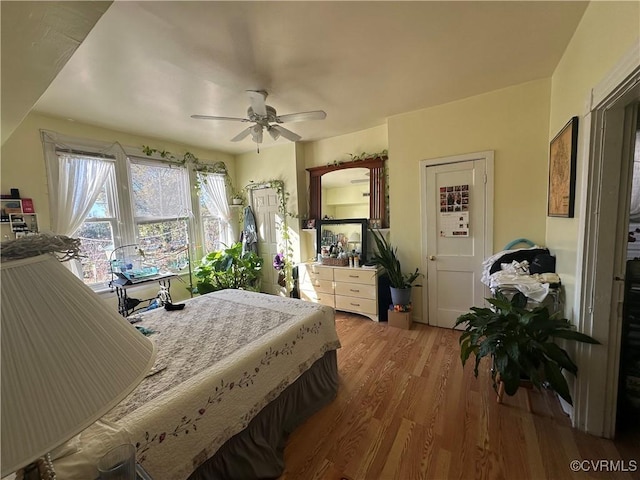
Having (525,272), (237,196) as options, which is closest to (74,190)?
(237,196)

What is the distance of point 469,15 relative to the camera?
1623 mm

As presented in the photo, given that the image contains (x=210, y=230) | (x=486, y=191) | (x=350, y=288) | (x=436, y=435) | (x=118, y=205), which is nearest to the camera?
(x=436, y=435)

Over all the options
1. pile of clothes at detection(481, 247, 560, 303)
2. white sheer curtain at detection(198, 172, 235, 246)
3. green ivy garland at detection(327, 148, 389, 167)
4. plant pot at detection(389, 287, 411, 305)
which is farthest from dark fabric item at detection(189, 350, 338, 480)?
white sheer curtain at detection(198, 172, 235, 246)

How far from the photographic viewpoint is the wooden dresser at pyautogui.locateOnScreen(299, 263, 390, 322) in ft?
10.9

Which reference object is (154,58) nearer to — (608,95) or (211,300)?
(211,300)

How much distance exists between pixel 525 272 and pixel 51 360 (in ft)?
9.27

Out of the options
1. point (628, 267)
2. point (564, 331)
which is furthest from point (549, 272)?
point (564, 331)

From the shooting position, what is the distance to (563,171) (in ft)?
6.47

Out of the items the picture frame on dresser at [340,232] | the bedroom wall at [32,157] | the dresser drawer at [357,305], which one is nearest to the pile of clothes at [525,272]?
the dresser drawer at [357,305]

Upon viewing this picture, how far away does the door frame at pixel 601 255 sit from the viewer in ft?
4.73

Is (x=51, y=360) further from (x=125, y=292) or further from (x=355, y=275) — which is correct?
(x=125, y=292)

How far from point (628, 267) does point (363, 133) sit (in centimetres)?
298

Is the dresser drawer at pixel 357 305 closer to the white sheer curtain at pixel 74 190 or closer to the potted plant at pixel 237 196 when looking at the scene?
the potted plant at pixel 237 196

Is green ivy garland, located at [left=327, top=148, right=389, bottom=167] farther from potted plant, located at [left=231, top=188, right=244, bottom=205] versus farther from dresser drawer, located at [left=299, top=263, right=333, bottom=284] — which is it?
potted plant, located at [left=231, top=188, right=244, bottom=205]
